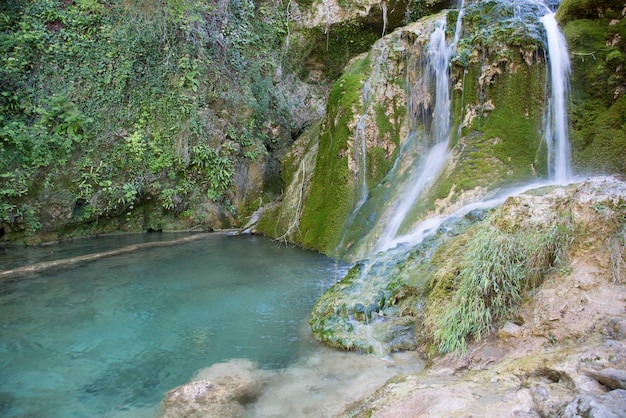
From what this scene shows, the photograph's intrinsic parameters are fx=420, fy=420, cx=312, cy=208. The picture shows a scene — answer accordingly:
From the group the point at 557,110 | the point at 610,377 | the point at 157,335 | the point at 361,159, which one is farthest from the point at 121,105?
the point at 610,377

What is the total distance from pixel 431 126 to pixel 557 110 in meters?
2.26

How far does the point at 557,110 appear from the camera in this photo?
6.88 m

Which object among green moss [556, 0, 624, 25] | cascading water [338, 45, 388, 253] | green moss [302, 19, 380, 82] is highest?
green moss [302, 19, 380, 82]

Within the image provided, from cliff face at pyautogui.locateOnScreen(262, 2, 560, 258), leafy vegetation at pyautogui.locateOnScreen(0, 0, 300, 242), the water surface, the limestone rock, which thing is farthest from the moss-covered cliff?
leafy vegetation at pyautogui.locateOnScreen(0, 0, 300, 242)

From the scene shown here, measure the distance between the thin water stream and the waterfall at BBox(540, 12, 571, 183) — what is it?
4051mm

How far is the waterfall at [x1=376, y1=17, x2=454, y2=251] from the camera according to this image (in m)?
7.46

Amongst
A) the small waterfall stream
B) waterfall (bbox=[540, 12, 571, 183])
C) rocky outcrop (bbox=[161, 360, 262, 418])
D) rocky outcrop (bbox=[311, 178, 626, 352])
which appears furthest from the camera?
waterfall (bbox=[540, 12, 571, 183])

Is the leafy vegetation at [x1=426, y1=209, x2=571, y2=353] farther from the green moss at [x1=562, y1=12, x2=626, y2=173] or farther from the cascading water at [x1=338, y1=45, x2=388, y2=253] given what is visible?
the cascading water at [x1=338, y1=45, x2=388, y2=253]

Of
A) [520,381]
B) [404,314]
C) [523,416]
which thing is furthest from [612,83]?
[523,416]

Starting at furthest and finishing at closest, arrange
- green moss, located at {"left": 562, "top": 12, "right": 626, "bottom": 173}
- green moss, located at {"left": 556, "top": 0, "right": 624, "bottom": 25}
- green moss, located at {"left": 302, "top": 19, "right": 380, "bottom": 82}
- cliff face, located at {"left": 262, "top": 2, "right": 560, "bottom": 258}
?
green moss, located at {"left": 302, "top": 19, "right": 380, "bottom": 82}
cliff face, located at {"left": 262, "top": 2, "right": 560, "bottom": 258}
green moss, located at {"left": 556, "top": 0, "right": 624, "bottom": 25}
green moss, located at {"left": 562, "top": 12, "right": 626, "bottom": 173}

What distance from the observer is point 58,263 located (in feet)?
27.0

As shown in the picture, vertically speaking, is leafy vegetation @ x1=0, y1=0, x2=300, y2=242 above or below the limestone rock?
above

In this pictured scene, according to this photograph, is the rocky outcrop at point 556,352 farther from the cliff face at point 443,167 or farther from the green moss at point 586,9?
the green moss at point 586,9

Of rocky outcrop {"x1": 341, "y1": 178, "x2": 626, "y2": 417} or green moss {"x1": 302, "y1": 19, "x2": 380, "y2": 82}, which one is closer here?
rocky outcrop {"x1": 341, "y1": 178, "x2": 626, "y2": 417}
